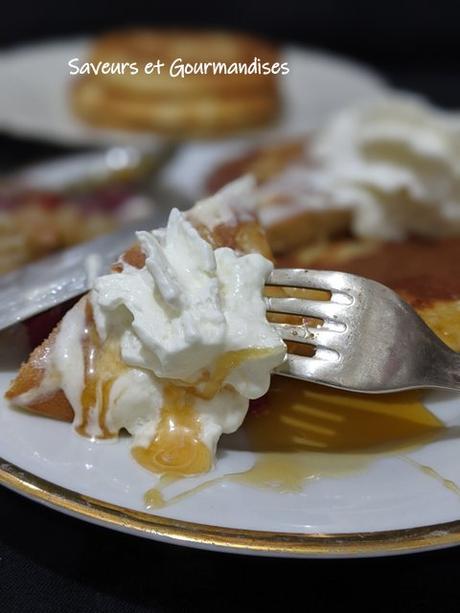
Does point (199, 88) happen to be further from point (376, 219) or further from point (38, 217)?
point (376, 219)

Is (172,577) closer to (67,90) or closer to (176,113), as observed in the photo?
(176,113)

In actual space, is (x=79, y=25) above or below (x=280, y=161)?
above

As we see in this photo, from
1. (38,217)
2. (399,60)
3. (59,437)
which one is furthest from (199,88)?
(59,437)

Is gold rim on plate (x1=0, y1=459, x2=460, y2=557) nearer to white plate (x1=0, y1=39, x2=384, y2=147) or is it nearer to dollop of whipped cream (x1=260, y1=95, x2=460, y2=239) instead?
dollop of whipped cream (x1=260, y1=95, x2=460, y2=239)

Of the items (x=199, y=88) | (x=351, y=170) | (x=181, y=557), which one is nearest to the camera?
(x=181, y=557)

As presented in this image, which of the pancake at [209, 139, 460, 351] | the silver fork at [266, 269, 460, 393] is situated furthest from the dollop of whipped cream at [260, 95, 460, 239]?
the silver fork at [266, 269, 460, 393]

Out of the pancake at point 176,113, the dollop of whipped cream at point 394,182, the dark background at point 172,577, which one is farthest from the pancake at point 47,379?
the pancake at point 176,113
